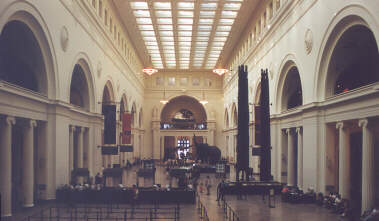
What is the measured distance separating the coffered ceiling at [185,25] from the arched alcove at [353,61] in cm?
1193

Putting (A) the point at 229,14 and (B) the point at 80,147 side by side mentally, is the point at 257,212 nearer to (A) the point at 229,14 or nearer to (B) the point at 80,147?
(B) the point at 80,147

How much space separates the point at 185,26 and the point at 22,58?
1885 centimetres

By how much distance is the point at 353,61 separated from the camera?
1808 cm

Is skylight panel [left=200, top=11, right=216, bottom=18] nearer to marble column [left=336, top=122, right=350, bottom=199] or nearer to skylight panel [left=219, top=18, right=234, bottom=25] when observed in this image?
skylight panel [left=219, top=18, right=234, bottom=25]

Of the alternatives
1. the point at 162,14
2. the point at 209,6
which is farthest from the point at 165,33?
the point at 209,6

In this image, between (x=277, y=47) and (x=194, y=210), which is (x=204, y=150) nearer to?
(x=277, y=47)

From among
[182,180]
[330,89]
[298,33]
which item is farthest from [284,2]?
[182,180]

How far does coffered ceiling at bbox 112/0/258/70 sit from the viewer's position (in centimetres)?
2928

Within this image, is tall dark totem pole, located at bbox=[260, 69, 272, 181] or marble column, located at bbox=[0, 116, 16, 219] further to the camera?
tall dark totem pole, located at bbox=[260, 69, 272, 181]

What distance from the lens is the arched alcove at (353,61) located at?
16.4 metres

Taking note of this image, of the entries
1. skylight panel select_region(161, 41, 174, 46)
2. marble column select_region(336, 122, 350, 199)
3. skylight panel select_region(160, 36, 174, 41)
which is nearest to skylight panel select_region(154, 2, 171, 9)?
skylight panel select_region(160, 36, 174, 41)

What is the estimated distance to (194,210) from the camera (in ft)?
52.9

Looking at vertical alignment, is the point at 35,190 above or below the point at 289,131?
below

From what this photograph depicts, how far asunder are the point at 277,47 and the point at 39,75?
14.3 meters
